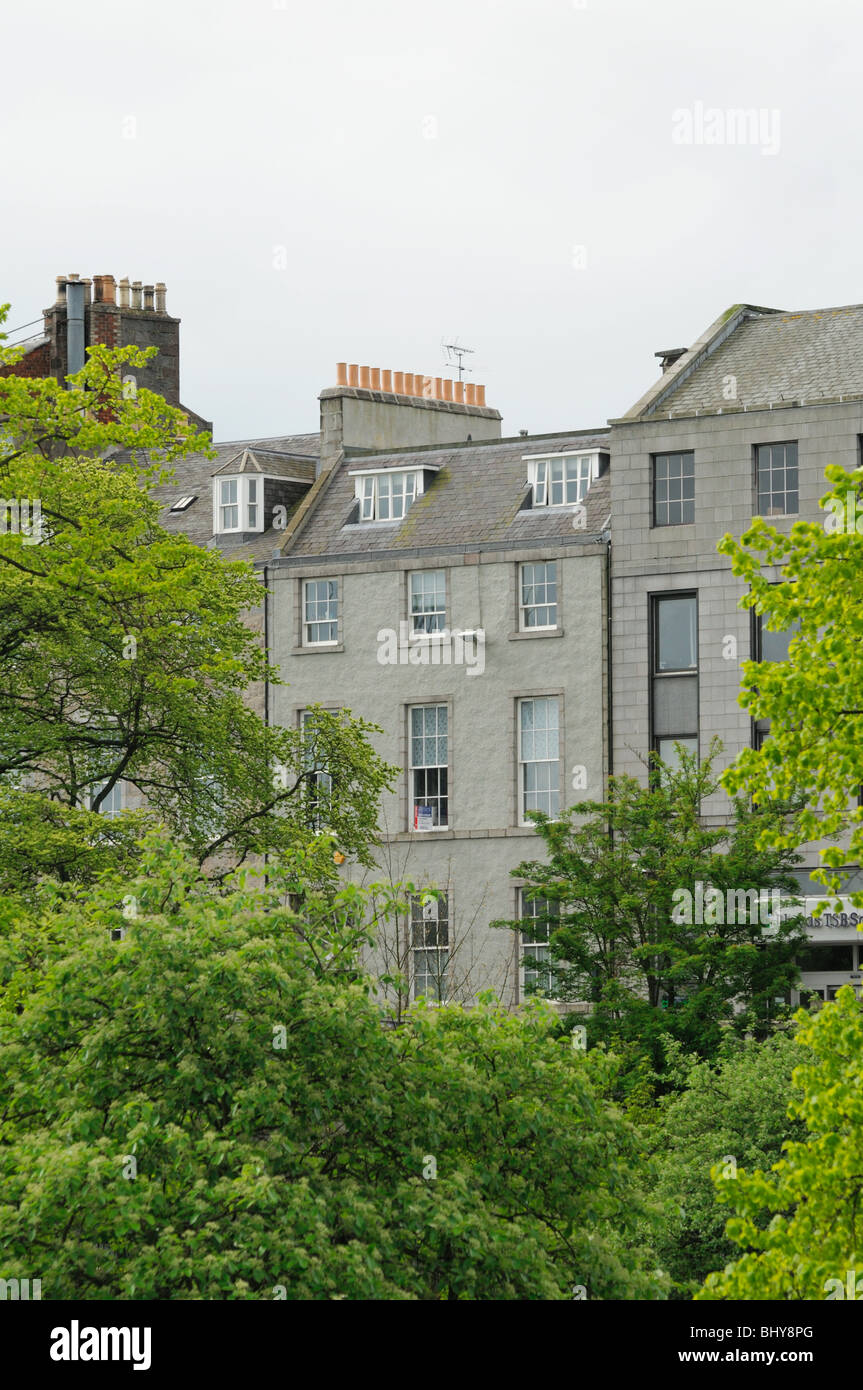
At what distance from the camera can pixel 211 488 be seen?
73000 mm

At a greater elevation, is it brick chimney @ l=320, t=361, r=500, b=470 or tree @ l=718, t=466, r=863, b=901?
brick chimney @ l=320, t=361, r=500, b=470

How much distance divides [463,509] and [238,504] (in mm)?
7547

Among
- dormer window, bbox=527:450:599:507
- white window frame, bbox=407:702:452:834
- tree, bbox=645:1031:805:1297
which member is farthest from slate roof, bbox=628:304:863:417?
tree, bbox=645:1031:805:1297

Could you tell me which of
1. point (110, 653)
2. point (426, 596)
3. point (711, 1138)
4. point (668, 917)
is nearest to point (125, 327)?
point (426, 596)

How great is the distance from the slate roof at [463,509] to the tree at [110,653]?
19.8m

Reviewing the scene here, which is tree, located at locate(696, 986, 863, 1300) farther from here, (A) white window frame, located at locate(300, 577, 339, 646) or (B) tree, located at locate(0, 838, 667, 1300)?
(A) white window frame, located at locate(300, 577, 339, 646)

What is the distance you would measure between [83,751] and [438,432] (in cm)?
3361

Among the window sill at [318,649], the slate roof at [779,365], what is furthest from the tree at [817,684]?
the window sill at [318,649]

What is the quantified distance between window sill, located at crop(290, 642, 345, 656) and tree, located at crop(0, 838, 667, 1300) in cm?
4145

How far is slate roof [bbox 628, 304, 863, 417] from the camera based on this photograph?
195 feet

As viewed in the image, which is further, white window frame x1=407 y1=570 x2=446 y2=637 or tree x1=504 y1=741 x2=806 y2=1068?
white window frame x1=407 y1=570 x2=446 y2=637
